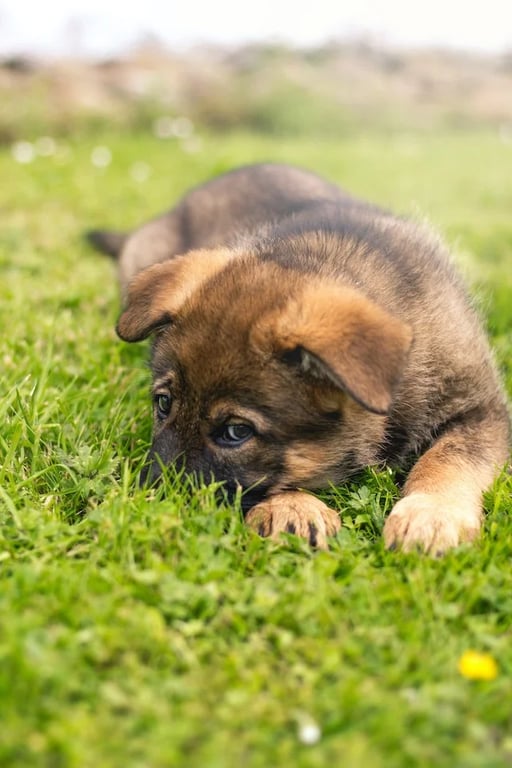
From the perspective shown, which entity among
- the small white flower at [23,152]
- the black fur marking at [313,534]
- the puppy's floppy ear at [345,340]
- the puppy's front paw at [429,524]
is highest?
the puppy's floppy ear at [345,340]

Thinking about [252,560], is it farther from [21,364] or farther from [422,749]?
[21,364]

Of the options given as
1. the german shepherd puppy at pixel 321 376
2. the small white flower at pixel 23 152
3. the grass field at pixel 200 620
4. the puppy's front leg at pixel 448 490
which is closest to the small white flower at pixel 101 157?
the small white flower at pixel 23 152

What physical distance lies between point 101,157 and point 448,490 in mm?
7261


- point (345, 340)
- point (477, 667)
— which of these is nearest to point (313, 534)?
point (345, 340)

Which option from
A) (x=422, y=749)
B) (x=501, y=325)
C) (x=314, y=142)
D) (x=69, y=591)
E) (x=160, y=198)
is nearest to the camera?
(x=422, y=749)

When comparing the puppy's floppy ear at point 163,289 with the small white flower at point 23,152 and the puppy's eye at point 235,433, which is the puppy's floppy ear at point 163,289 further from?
the small white flower at point 23,152

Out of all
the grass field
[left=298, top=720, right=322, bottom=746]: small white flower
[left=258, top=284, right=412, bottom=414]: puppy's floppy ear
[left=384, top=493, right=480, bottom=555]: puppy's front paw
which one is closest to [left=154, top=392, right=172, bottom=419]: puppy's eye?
the grass field

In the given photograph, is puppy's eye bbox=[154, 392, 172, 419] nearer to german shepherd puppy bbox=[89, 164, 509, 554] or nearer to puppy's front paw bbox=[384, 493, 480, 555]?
german shepherd puppy bbox=[89, 164, 509, 554]

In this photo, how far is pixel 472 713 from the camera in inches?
73.0

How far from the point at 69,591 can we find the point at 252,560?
565 mm

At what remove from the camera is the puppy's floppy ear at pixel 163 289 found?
2984mm

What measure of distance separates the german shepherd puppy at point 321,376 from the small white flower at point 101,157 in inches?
223

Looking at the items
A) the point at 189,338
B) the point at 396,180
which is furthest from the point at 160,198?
the point at 189,338

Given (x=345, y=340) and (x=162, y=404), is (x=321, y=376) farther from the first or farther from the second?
(x=162, y=404)
